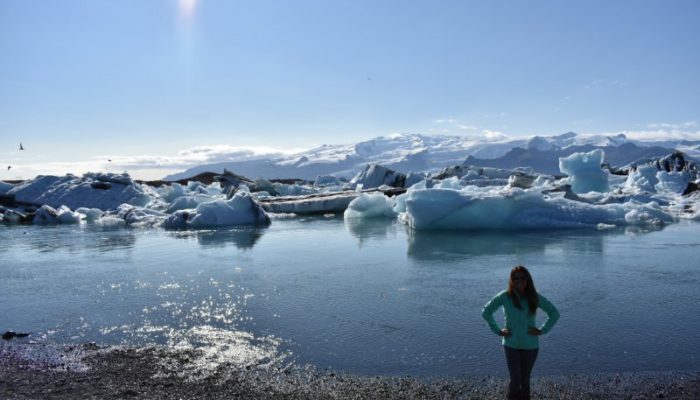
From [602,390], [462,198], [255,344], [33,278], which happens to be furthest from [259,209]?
[602,390]

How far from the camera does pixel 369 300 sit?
237 inches

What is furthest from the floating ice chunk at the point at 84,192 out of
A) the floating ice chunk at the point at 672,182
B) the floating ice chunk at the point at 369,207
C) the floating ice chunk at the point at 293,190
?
the floating ice chunk at the point at 672,182

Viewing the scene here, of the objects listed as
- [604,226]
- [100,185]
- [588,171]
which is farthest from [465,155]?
[604,226]

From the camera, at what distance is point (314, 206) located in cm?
2200

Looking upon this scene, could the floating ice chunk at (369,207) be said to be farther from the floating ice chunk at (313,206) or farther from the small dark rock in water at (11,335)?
the small dark rock in water at (11,335)

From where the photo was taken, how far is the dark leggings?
306cm

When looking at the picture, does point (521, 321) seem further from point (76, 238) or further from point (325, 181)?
point (325, 181)

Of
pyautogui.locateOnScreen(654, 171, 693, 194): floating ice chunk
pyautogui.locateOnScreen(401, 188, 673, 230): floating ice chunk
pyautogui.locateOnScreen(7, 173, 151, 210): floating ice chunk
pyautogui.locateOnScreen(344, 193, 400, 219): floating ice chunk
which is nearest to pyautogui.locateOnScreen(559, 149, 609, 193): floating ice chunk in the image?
pyautogui.locateOnScreen(654, 171, 693, 194): floating ice chunk

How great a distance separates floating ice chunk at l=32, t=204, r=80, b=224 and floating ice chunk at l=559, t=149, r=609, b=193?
20.3m

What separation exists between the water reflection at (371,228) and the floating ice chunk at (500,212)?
1012 millimetres

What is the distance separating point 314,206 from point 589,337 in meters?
17.9

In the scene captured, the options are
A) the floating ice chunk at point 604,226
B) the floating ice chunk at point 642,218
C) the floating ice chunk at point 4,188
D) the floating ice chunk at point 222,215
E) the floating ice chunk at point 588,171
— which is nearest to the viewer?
the floating ice chunk at point 604,226

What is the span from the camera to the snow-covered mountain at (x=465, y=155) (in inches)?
3073

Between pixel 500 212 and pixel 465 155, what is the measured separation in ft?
299
